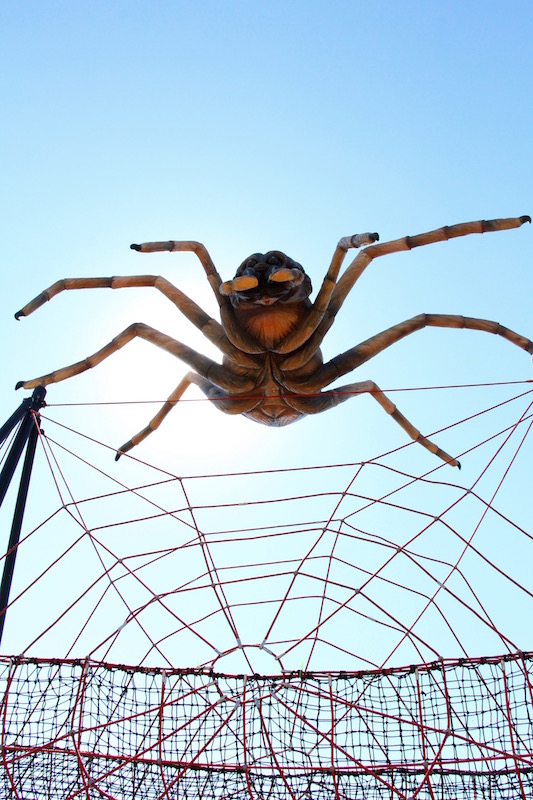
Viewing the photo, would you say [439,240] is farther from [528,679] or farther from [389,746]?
[389,746]

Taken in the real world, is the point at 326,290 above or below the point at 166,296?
below

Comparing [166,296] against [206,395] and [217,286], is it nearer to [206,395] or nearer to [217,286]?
[217,286]

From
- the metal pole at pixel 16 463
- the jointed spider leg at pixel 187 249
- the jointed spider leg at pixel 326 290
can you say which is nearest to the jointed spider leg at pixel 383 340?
the jointed spider leg at pixel 326 290

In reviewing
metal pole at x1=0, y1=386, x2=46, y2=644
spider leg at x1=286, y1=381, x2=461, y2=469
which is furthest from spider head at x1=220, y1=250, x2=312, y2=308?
metal pole at x1=0, y1=386, x2=46, y2=644

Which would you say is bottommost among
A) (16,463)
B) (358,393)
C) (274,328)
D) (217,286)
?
(16,463)

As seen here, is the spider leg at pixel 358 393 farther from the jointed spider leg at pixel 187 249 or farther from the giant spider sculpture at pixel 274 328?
the jointed spider leg at pixel 187 249

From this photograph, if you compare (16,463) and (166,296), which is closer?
(16,463)

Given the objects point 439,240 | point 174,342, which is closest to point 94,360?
point 174,342

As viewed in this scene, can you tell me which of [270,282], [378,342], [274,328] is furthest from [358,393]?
[270,282]
